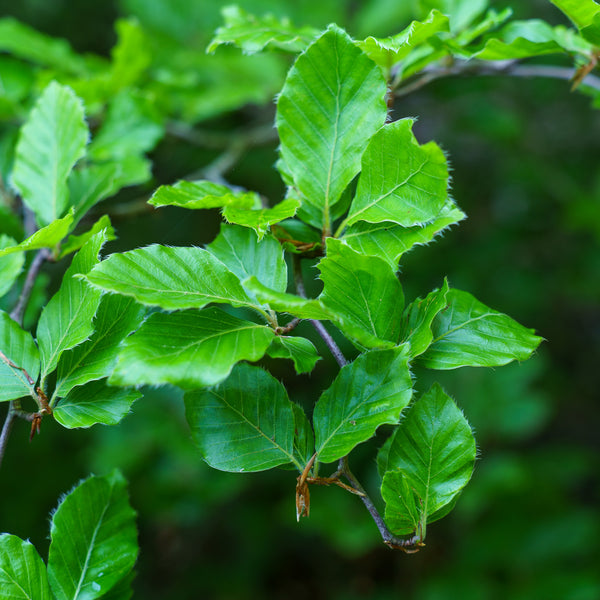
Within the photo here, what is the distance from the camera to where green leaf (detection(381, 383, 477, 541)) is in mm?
490

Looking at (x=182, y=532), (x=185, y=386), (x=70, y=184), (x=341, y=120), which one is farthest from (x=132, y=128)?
(x=182, y=532)

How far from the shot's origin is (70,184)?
819 mm

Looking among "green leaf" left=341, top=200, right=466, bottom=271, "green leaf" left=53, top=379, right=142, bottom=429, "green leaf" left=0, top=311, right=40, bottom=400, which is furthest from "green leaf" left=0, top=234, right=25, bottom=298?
"green leaf" left=341, top=200, right=466, bottom=271

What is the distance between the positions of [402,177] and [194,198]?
0.20 metres

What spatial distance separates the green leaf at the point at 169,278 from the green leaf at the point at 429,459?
0.59 ft

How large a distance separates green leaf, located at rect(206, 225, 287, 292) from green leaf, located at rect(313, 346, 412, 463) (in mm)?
109

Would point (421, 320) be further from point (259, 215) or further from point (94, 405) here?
point (94, 405)

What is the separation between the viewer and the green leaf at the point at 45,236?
532 millimetres

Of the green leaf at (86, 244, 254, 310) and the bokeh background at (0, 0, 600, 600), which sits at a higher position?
the green leaf at (86, 244, 254, 310)

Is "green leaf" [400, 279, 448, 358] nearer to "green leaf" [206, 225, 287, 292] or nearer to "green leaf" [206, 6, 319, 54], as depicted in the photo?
"green leaf" [206, 225, 287, 292]

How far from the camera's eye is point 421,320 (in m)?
0.52

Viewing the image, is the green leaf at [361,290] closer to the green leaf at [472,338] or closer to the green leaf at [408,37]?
the green leaf at [472,338]

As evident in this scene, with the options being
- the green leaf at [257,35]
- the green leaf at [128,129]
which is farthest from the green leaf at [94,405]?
the green leaf at [128,129]

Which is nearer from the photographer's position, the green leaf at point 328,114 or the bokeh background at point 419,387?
the green leaf at point 328,114
